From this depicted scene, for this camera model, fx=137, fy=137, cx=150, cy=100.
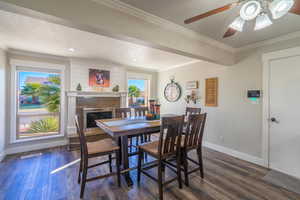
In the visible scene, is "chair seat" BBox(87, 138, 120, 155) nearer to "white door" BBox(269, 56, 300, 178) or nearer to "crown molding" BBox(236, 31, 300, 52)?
"white door" BBox(269, 56, 300, 178)

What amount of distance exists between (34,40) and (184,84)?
3.83 metres

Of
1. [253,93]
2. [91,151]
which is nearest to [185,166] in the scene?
[91,151]

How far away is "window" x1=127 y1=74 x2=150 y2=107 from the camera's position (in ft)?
16.4

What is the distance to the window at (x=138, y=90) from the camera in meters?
5.00

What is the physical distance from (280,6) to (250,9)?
0.75 feet

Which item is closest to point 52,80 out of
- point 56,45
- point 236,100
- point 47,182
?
point 56,45

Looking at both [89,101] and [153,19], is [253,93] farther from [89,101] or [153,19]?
[89,101]

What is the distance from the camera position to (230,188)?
6.59ft

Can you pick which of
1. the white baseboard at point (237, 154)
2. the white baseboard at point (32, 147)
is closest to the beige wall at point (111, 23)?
the white baseboard at point (237, 154)

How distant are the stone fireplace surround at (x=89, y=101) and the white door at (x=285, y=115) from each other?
3.74 metres

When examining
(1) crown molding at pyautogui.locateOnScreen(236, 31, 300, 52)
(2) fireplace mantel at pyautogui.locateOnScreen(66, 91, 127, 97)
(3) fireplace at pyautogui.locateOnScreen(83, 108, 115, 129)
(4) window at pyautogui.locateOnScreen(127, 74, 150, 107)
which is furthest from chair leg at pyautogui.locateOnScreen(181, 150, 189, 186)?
(4) window at pyautogui.locateOnScreen(127, 74, 150, 107)

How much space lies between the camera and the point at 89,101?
4148mm

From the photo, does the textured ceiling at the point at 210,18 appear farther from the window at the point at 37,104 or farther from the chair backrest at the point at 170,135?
the window at the point at 37,104

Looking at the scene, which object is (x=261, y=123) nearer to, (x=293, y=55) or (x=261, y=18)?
(x=293, y=55)
